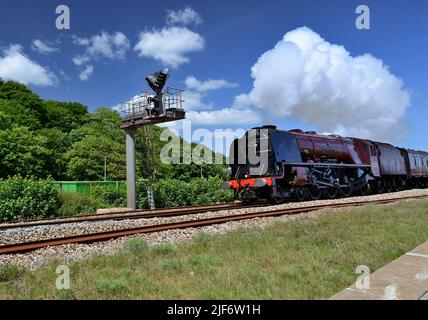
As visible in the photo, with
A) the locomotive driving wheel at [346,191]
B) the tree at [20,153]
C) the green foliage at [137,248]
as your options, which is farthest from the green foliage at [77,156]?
the green foliage at [137,248]

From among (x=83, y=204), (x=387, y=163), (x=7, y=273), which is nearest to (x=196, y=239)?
(x=7, y=273)

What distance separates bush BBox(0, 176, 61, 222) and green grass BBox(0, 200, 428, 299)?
35.6 ft

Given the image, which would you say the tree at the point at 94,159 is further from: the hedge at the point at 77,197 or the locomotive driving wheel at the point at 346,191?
the locomotive driving wheel at the point at 346,191

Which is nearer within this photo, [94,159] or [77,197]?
[77,197]

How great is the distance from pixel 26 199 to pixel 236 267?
13.6 m

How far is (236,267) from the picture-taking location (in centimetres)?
588

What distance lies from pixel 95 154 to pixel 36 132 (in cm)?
956

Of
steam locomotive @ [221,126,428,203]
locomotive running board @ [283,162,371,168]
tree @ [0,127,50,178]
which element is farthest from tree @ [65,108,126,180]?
locomotive running board @ [283,162,371,168]

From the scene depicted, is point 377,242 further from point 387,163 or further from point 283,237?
point 387,163

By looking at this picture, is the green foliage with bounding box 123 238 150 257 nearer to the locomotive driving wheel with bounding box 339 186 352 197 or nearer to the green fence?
the green fence

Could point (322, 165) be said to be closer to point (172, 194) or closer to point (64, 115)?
point (172, 194)

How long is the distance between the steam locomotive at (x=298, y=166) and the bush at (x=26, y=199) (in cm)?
802

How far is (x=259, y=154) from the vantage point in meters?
18.6

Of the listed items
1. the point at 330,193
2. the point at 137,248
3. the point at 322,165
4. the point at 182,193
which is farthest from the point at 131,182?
the point at 137,248
